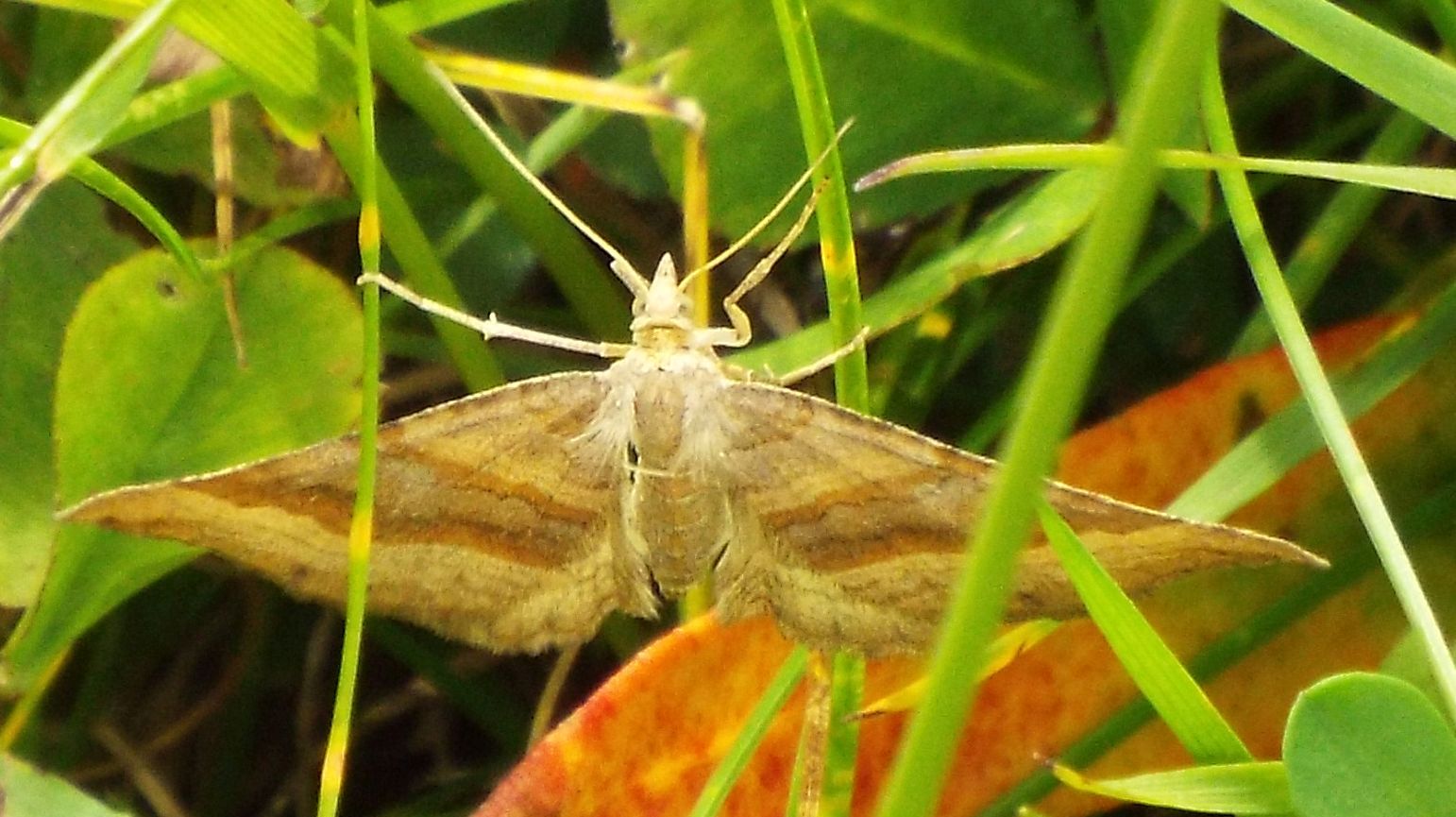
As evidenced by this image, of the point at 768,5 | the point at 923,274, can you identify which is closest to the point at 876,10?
the point at 768,5

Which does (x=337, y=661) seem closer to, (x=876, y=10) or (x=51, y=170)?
(x=51, y=170)

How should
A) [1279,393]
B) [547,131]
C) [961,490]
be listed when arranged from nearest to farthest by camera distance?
[961,490] → [1279,393] → [547,131]

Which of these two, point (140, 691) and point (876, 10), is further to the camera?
point (140, 691)

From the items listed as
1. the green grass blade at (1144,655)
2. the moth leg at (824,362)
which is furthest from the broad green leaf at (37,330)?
the green grass blade at (1144,655)

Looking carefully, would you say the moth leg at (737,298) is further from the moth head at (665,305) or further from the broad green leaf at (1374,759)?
the broad green leaf at (1374,759)

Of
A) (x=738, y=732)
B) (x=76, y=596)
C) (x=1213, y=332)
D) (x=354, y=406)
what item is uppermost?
(x=1213, y=332)
